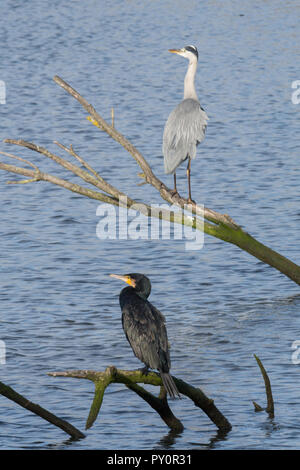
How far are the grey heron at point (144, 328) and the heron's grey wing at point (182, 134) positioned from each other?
3.59m

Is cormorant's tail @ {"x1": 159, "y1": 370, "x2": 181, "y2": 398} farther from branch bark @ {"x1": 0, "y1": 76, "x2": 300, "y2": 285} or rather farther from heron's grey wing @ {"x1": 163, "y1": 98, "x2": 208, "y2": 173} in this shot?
heron's grey wing @ {"x1": 163, "y1": 98, "x2": 208, "y2": 173}

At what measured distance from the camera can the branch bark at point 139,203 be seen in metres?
14.8

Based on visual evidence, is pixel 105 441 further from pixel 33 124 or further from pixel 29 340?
pixel 33 124

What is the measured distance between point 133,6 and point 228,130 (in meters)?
25.1

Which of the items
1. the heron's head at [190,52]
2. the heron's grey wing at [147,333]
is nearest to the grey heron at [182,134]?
the heron's head at [190,52]

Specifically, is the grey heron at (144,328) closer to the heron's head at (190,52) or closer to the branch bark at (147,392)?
the branch bark at (147,392)

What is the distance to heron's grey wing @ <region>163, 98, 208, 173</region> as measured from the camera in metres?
16.4

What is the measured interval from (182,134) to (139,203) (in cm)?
163

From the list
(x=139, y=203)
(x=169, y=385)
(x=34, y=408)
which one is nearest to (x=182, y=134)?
(x=139, y=203)

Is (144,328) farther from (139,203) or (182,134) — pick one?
(182,134)

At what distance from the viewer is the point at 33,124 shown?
106 ft

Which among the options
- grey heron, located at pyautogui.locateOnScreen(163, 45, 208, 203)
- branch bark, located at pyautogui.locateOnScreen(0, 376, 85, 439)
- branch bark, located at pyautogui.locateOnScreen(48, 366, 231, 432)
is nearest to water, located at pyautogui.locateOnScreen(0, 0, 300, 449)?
branch bark, located at pyautogui.locateOnScreen(48, 366, 231, 432)

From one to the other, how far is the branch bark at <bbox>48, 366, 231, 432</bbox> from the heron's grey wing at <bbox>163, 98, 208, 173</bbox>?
470 cm

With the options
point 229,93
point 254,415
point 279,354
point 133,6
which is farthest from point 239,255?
point 133,6
